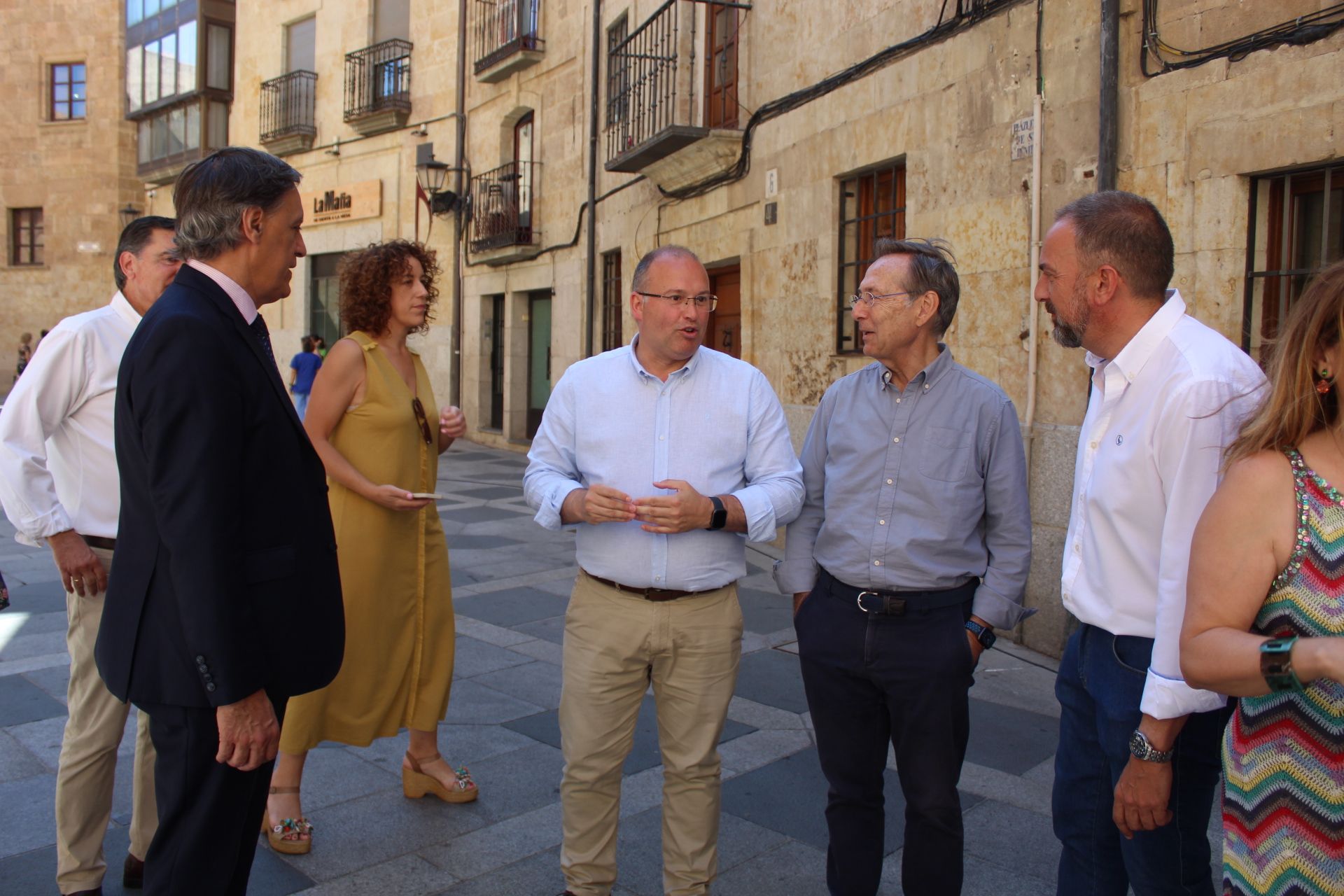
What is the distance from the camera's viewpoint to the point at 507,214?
15789mm

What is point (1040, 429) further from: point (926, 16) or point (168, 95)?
point (168, 95)

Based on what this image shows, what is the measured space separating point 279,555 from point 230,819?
0.56 m

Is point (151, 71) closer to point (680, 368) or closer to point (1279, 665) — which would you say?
point (680, 368)

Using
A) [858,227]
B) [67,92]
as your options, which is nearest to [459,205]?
[858,227]

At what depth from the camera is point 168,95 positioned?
76.9 ft

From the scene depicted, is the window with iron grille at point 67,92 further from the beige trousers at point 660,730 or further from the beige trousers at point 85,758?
the beige trousers at point 660,730

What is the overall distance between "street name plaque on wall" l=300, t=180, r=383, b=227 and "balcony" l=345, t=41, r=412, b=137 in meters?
1.02

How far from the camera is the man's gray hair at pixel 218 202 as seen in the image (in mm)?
2211

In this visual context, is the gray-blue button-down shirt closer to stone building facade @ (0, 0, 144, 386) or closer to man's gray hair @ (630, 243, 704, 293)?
man's gray hair @ (630, 243, 704, 293)

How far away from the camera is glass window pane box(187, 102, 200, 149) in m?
22.5

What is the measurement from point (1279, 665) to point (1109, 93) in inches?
188

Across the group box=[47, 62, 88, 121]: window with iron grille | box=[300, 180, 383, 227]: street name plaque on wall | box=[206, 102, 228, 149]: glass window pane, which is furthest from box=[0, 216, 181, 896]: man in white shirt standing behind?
box=[47, 62, 88, 121]: window with iron grille

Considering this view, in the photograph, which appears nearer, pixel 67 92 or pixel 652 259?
pixel 652 259

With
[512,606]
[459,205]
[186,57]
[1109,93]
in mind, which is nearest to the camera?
[1109,93]
